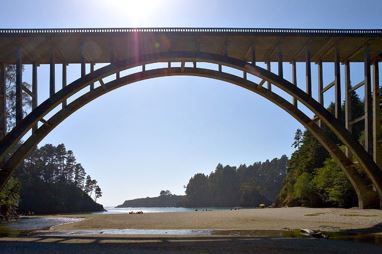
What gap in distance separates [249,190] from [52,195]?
72545mm

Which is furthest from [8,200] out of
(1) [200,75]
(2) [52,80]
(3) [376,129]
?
(3) [376,129]

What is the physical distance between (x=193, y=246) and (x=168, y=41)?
16620 millimetres

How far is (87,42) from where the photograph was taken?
29.1 m

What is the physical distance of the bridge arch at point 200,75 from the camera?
27.4 metres

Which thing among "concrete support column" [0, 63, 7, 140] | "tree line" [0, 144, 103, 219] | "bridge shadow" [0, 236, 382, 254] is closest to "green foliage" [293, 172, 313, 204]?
"concrete support column" [0, 63, 7, 140]

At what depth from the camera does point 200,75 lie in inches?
1230

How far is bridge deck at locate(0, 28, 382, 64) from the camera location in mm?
28812

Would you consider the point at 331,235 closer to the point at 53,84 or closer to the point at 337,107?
the point at 337,107

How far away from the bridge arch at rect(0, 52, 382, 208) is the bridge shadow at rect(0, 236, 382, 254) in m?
10.9

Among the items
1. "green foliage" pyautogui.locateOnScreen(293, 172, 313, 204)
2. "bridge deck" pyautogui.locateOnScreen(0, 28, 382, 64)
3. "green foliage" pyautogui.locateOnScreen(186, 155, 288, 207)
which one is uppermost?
"bridge deck" pyautogui.locateOnScreen(0, 28, 382, 64)

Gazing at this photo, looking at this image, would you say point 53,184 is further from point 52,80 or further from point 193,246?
point 193,246

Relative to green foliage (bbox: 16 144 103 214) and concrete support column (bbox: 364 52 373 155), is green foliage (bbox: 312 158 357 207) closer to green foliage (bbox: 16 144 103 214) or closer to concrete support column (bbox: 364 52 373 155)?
concrete support column (bbox: 364 52 373 155)

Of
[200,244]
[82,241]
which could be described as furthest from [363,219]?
[82,241]

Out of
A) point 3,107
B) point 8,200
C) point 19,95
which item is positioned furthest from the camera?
point 8,200
